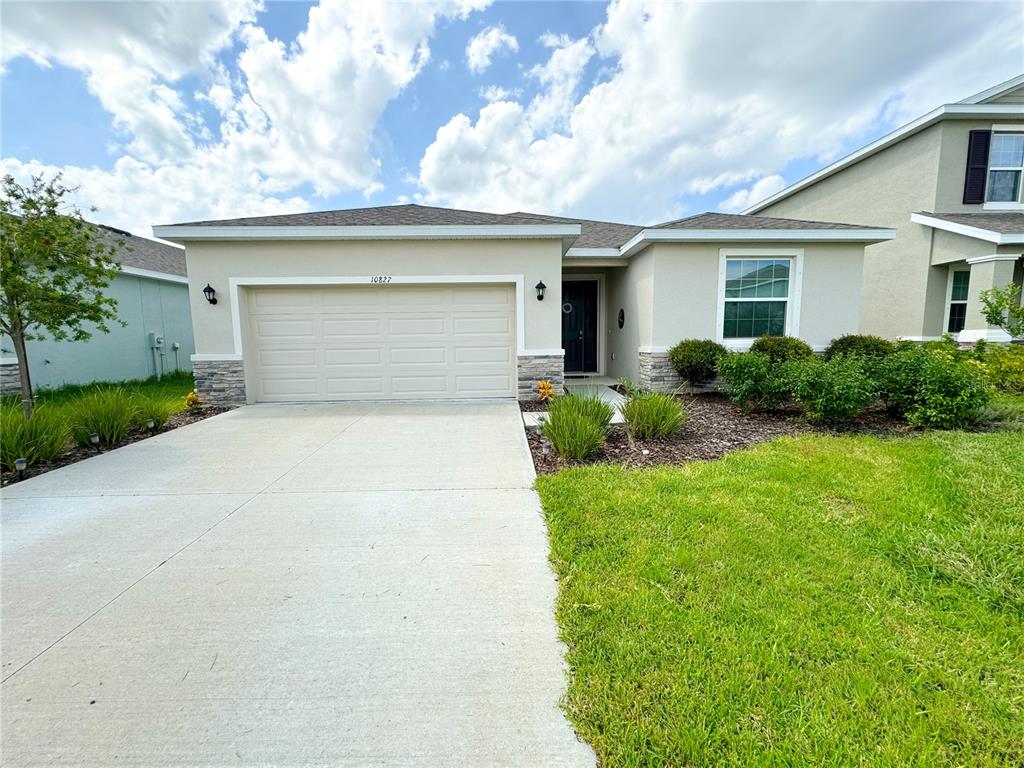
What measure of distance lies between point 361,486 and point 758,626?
3.46 meters

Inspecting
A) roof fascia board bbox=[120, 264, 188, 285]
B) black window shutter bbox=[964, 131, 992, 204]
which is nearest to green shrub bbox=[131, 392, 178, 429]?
roof fascia board bbox=[120, 264, 188, 285]

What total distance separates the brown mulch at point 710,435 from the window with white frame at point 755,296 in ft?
7.88

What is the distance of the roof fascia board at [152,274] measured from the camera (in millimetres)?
11742

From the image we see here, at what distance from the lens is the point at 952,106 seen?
10672 mm

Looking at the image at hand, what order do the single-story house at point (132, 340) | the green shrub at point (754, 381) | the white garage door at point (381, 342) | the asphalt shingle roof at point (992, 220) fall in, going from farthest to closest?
the single-story house at point (132, 340)
the asphalt shingle roof at point (992, 220)
the white garage door at point (381, 342)
the green shrub at point (754, 381)

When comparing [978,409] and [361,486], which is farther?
[978,409]

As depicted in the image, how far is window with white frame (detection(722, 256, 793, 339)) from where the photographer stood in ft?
29.2

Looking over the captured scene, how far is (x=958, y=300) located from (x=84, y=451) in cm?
1818

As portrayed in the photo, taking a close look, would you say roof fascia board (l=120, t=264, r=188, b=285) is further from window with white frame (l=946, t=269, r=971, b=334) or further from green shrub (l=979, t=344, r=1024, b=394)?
window with white frame (l=946, t=269, r=971, b=334)

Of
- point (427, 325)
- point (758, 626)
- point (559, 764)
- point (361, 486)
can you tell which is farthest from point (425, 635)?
point (427, 325)

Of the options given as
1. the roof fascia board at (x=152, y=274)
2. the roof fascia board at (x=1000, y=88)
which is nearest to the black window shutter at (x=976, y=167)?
the roof fascia board at (x=1000, y=88)

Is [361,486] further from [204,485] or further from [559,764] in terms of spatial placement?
[559,764]

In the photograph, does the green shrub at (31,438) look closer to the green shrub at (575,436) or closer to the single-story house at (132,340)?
the single-story house at (132,340)

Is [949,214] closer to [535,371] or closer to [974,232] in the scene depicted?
[974,232]
